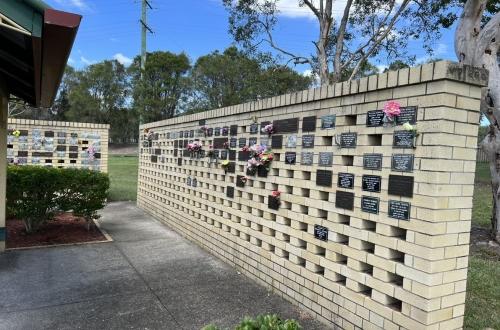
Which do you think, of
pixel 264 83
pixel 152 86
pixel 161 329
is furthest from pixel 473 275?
pixel 152 86

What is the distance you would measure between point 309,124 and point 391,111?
3.80ft

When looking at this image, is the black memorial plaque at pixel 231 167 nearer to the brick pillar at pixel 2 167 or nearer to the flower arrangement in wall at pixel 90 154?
the brick pillar at pixel 2 167

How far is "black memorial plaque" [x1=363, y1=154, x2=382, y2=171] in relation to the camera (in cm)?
331

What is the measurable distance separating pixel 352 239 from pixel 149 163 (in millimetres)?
7030

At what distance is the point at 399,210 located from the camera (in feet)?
10.2

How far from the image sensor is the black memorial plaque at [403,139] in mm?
3045

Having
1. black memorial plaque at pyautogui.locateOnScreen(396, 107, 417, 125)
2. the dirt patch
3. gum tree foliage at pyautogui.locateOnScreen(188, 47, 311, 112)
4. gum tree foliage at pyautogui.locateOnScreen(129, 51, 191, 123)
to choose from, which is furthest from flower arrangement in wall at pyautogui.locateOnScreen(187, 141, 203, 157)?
gum tree foliage at pyautogui.locateOnScreen(129, 51, 191, 123)

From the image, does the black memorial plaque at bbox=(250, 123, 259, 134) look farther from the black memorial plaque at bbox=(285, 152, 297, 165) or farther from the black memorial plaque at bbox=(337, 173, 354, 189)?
the black memorial plaque at bbox=(337, 173, 354, 189)

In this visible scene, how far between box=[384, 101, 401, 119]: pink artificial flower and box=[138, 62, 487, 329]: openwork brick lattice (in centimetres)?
6

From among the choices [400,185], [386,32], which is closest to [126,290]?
[400,185]

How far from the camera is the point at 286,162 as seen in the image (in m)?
4.58

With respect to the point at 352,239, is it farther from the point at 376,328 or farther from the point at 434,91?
the point at 434,91

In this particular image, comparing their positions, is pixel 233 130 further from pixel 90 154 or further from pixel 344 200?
pixel 90 154

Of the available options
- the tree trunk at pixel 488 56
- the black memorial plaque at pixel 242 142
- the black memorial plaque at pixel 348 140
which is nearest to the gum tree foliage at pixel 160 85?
the tree trunk at pixel 488 56
